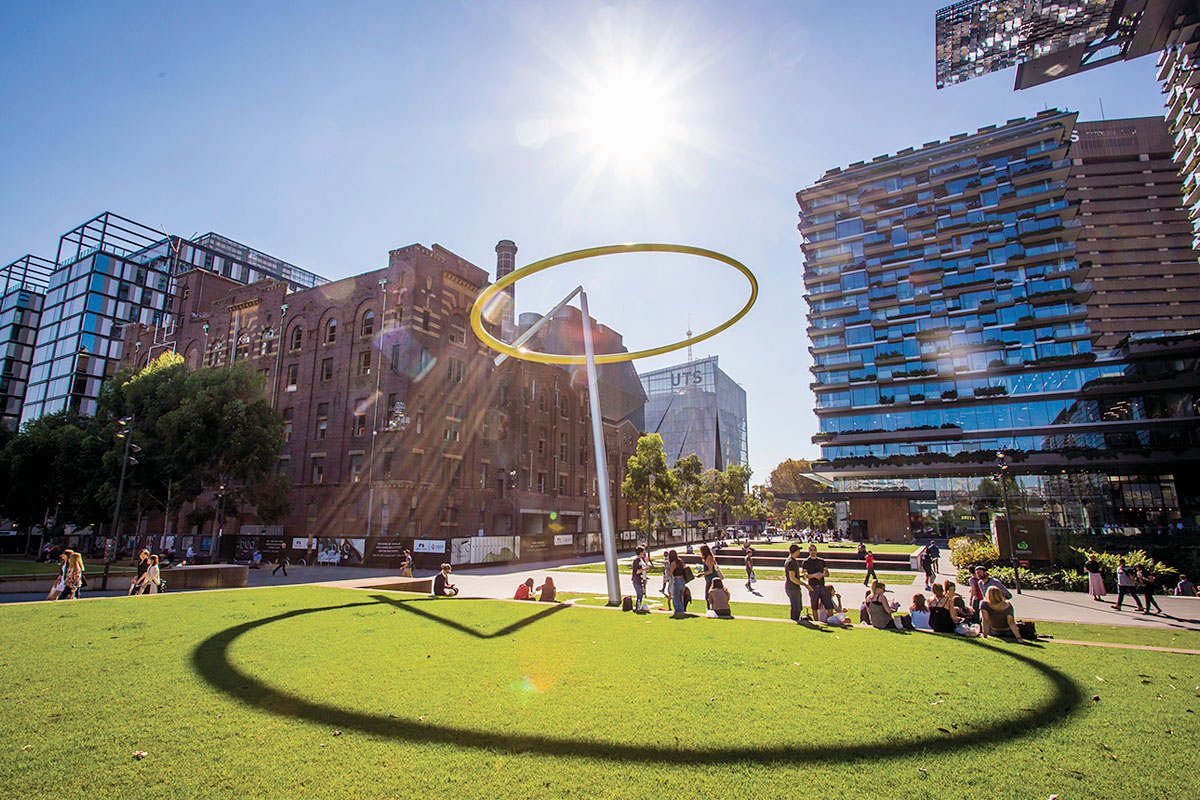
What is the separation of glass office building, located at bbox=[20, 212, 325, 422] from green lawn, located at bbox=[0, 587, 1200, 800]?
75.4 metres

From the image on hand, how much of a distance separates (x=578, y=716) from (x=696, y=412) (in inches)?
3967

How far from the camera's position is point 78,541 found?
182ft

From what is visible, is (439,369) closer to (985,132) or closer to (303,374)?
(303,374)

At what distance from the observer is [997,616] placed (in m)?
11.7

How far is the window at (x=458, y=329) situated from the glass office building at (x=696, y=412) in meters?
56.8

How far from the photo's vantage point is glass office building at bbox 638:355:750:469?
340ft

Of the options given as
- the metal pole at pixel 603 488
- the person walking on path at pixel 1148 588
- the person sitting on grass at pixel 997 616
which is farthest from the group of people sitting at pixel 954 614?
the metal pole at pixel 603 488

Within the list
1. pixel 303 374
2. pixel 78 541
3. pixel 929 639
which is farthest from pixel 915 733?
pixel 78 541

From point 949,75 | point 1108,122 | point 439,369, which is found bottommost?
point 439,369

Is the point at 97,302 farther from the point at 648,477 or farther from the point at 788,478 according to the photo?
A: the point at 788,478

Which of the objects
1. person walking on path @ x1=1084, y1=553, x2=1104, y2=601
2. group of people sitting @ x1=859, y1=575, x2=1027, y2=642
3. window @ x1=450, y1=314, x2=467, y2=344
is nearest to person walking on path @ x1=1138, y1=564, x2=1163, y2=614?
person walking on path @ x1=1084, y1=553, x2=1104, y2=601

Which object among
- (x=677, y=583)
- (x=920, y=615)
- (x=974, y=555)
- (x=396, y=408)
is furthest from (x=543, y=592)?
(x=396, y=408)

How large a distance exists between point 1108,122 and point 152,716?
13120cm

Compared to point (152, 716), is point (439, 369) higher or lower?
higher
